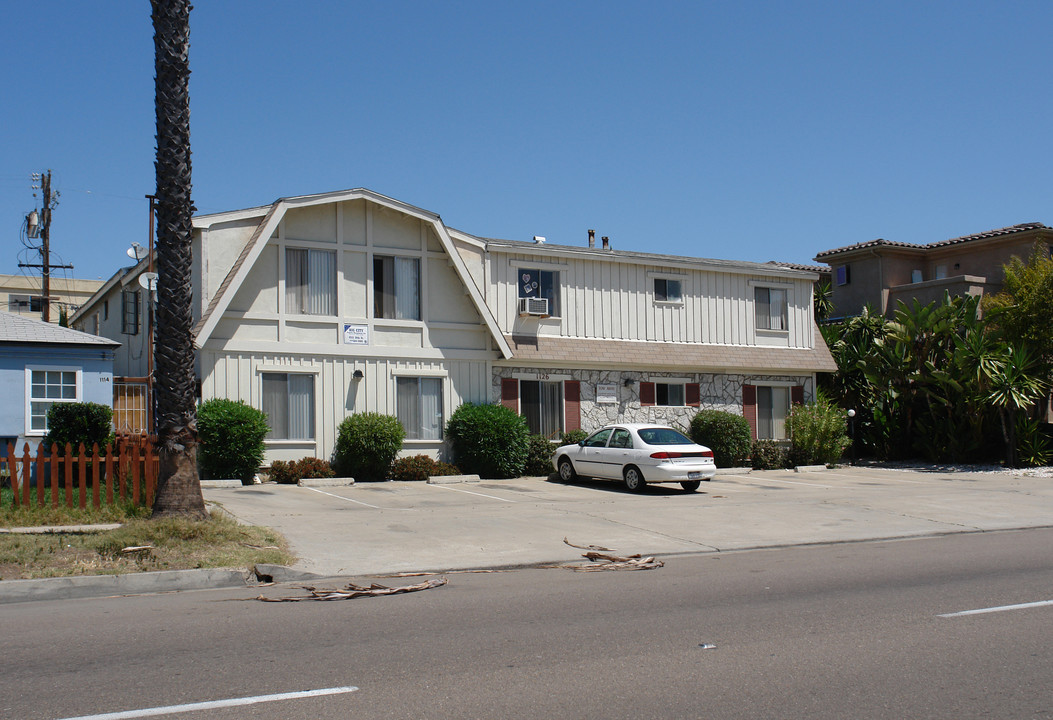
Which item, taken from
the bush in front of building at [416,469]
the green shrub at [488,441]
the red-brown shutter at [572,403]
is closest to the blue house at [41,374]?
the bush in front of building at [416,469]

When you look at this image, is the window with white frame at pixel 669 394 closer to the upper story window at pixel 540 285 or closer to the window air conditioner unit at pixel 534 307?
the upper story window at pixel 540 285

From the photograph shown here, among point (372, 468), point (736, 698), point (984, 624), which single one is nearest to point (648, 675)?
point (736, 698)

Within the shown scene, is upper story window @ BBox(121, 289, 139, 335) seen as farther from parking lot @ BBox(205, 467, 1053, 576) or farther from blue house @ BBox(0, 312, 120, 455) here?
parking lot @ BBox(205, 467, 1053, 576)

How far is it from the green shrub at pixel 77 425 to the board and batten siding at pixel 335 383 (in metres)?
2.60

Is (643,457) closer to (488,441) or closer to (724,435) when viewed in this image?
(488,441)

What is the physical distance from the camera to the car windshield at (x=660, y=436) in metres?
20.6

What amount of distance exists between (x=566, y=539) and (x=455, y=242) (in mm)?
12661

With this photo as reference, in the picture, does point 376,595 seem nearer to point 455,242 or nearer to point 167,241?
point 167,241

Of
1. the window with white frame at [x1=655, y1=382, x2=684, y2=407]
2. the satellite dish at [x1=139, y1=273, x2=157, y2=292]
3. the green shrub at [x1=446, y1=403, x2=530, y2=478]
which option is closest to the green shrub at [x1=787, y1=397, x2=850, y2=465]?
the window with white frame at [x1=655, y1=382, x2=684, y2=407]

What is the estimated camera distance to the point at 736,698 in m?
5.72

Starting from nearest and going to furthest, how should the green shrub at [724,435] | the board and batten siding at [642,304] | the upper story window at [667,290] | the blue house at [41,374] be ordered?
the blue house at [41,374]
the board and batten siding at [642,304]
the green shrub at [724,435]
the upper story window at [667,290]

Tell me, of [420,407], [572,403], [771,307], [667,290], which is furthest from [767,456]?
[420,407]

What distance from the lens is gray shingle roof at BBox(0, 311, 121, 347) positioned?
20125 mm

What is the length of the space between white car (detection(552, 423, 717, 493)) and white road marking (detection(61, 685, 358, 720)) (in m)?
14.7
